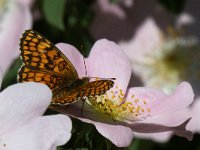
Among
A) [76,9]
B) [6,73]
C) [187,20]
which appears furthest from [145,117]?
[187,20]

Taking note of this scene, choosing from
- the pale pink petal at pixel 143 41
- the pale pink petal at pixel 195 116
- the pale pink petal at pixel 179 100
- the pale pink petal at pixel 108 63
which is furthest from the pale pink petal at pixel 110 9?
the pale pink petal at pixel 179 100

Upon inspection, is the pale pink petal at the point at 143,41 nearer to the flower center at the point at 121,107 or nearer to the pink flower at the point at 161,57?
the pink flower at the point at 161,57

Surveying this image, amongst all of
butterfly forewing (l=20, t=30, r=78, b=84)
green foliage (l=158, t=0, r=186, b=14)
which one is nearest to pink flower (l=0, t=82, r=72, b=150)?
butterfly forewing (l=20, t=30, r=78, b=84)

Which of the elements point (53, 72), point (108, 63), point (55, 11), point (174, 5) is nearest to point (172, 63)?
point (174, 5)

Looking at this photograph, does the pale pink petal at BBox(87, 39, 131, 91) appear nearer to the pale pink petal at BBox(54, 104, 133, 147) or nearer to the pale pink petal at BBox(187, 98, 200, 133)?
the pale pink petal at BBox(54, 104, 133, 147)

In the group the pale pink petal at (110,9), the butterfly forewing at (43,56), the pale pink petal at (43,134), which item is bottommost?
the pale pink petal at (110,9)
